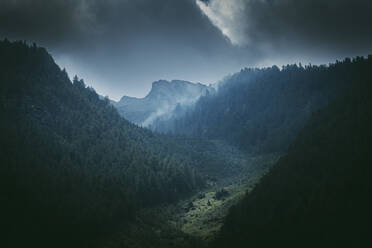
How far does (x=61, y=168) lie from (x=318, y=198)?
106 m

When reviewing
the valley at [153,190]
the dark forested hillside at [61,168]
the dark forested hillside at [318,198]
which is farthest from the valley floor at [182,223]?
the dark forested hillside at [318,198]

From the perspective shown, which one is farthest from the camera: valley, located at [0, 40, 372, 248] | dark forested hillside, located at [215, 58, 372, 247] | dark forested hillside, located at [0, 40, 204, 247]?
dark forested hillside, located at [0, 40, 204, 247]

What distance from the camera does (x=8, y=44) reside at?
197 metres

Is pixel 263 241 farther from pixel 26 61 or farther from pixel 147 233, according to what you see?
pixel 26 61

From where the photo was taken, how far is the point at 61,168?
4432 inches

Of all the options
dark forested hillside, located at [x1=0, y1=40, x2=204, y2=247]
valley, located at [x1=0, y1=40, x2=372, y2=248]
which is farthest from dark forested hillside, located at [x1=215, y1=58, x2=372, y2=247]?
dark forested hillside, located at [x1=0, y1=40, x2=204, y2=247]

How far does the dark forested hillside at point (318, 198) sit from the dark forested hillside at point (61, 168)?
50.0m

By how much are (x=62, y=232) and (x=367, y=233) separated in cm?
7933

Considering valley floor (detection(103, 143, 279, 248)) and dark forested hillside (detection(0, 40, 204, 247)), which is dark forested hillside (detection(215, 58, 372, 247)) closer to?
valley floor (detection(103, 143, 279, 248))

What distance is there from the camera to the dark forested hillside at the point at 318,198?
55.1 m

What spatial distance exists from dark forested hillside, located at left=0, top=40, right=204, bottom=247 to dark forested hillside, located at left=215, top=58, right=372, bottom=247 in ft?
164

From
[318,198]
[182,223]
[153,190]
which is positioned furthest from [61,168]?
[318,198]

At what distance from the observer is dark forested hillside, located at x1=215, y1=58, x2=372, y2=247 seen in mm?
55059

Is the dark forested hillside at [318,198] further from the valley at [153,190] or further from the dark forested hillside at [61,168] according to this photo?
the dark forested hillside at [61,168]
